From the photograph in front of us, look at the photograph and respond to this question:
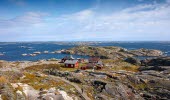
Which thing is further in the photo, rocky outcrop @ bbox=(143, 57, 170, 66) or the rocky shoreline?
rocky outcrop @ bbox=(143, 57, 170, 66)

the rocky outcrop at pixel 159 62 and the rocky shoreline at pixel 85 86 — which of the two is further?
the rocky outcrop at pixel 159 62

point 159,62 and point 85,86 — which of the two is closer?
point 85,86

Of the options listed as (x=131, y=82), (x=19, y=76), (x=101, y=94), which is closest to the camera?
(x=101, y=94)

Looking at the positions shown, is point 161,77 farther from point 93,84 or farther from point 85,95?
point 85,95

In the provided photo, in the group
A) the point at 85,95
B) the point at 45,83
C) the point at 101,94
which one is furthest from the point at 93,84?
the point at 45,83

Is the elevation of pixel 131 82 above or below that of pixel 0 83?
below

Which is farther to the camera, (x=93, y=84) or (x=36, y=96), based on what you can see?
(x=93, y=84)

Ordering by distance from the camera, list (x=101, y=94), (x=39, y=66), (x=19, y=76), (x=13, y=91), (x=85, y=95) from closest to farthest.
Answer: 1. (x=13, y=91)
2. (x=85, y=95)
3. (x=101, y=94)
4. (x=19, y=76)
5. (x=39, y=66)

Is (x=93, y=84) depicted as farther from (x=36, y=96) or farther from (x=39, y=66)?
(x=39, y=66)

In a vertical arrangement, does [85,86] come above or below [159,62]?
below
